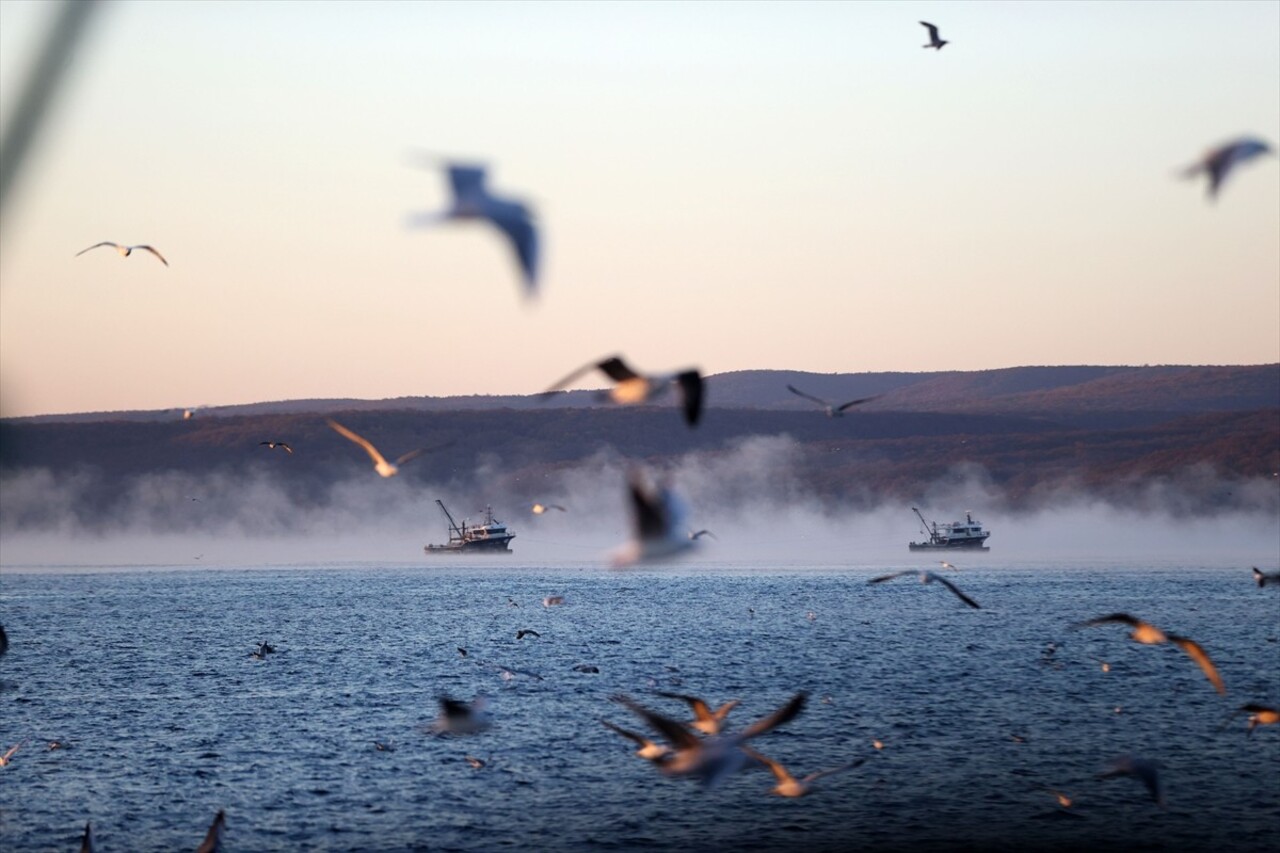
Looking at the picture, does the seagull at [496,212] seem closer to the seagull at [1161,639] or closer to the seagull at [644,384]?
the seagull at [644,384]

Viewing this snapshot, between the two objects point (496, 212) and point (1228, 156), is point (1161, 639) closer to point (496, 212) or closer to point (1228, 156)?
point (1228, 156)

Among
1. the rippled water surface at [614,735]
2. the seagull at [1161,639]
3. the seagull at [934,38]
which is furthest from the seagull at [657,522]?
the rippled water surface at [614,735]

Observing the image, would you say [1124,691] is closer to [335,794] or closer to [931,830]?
[931,830]

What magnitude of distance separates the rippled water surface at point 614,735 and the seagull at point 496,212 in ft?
86.6

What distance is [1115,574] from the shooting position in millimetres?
184875

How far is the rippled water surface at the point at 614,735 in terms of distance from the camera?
3506 centimetres

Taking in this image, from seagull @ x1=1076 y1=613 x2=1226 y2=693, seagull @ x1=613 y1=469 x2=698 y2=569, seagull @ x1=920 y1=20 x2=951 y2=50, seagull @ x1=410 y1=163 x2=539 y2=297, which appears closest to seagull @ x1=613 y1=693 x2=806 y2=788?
→ seagull @ x1=613 y1=469 x2=698 y2=569

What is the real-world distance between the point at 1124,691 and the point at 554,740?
27099mm

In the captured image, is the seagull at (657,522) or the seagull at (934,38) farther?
the seagull at (934,38)

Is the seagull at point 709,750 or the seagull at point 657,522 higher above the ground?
the seagull at point 657,522

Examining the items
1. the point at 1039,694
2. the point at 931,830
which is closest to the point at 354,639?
the point at 1039,694

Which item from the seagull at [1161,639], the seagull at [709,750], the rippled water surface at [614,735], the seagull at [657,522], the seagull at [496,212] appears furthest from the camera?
the rippled water surface at [614,735]

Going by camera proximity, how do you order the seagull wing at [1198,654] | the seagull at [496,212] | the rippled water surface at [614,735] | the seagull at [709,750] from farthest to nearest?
1. the rippled water surface at [614,735]
2. the seagull wing at [1198,654]
3. the seagull at [709,750]
4. the seagull at [496,212]

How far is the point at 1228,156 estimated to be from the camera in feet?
35.2
